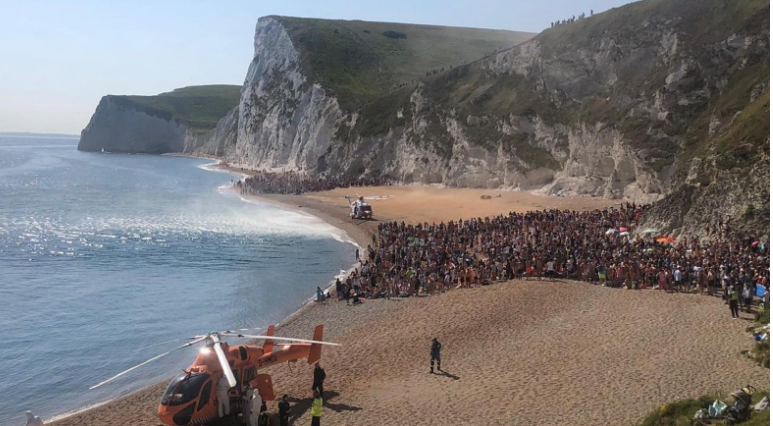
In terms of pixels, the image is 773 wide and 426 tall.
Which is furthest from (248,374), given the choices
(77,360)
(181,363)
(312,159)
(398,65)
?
(398,65)

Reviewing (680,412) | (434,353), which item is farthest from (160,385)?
(680,412)

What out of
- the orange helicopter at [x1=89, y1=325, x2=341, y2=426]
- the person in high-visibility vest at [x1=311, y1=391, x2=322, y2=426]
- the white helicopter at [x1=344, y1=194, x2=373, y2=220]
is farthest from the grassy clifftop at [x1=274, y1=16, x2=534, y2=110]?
the person in high-visibility vest at [x1=311, y1=391, x2=322, y2=426]

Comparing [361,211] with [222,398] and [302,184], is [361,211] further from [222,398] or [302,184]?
[222,398]

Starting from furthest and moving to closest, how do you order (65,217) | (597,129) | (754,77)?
(65,217)
(597,129)
(754,77)

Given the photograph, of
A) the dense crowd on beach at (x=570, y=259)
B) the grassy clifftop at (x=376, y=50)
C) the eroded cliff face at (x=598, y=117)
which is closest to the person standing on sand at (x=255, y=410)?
the dense crowd on beach at (x=570, y=259)

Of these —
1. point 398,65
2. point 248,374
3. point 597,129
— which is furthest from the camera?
point 398,65

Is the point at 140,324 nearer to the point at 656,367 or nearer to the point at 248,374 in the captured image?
the point at 248,374

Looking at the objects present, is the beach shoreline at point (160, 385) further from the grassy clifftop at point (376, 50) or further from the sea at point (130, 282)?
the grassy clifftop at point (376, 50)

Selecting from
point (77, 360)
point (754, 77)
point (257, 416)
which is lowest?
point (77, 360)
